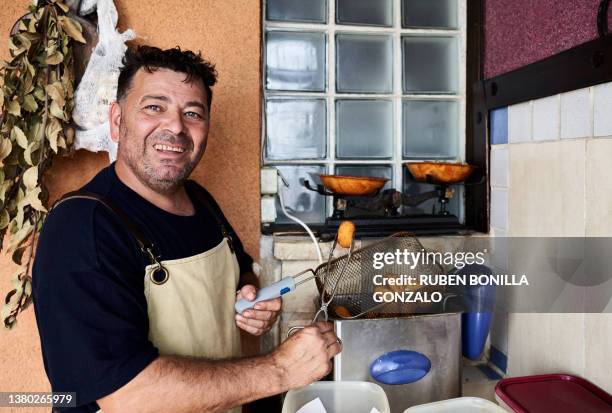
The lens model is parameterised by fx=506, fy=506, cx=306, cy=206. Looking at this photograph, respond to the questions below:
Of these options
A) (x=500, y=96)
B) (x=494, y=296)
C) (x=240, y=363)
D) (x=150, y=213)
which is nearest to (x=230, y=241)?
(x=150, y=213)

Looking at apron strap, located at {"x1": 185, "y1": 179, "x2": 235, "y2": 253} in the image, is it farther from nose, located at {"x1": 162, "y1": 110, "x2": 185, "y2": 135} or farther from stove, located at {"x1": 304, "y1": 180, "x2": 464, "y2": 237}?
stove, located at {"x1": 304, "y1": 180, "x2": 464, "y2": 237}

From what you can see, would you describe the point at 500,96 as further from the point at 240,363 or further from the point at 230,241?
the point at 240,363

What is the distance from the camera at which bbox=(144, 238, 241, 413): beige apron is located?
1.09 meters

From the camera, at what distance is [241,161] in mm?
1704

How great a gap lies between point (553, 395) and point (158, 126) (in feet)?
3.62

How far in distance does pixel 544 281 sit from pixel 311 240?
72cm

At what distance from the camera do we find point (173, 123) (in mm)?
1169

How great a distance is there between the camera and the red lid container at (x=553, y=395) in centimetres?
111

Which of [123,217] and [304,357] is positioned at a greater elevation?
[123,217]

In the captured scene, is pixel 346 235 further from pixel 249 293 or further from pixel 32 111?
pixel 32 111

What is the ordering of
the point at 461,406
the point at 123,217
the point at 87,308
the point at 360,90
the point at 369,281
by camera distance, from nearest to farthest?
the point at 87,308
the point at 123,217
the point at 461,406
the point at 369,281
the point at 360,90

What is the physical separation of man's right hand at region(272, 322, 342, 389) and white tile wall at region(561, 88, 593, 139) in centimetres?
78

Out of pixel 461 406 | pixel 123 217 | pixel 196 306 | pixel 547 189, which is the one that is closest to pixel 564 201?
pixel 547 189

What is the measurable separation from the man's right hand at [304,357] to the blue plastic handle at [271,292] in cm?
11
